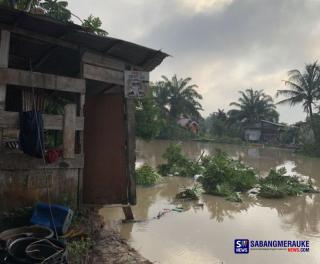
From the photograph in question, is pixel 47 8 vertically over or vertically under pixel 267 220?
over

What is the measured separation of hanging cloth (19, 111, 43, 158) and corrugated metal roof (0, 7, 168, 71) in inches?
58.1

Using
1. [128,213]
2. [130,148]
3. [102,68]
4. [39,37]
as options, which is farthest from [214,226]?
[39,37]

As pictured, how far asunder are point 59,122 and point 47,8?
12527 millimetres

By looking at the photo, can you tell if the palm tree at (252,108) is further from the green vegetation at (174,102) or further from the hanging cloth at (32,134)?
the hanging cloth at (32,134)

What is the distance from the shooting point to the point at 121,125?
7668 millimetres

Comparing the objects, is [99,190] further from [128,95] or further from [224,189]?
[224,189]

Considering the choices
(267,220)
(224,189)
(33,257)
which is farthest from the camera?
(224,189)

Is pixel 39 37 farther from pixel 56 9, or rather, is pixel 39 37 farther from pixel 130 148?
pixel 56 9

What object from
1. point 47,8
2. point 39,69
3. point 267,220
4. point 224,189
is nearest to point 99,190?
point 39,69

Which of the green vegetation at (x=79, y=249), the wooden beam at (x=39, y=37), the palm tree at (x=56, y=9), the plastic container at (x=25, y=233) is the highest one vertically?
the palm tree at (x=56, y=9)

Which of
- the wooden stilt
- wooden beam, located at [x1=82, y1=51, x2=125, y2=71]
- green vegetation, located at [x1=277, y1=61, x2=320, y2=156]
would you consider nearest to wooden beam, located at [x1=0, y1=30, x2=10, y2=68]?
wooden beam, located at [x1=82, y1=51, x2=125, y2=71]

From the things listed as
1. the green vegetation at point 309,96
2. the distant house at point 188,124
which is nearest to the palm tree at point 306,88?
the green vegetation at point 309,96

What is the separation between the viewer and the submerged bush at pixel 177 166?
16953 millimetres

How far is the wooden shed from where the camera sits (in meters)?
5.86
